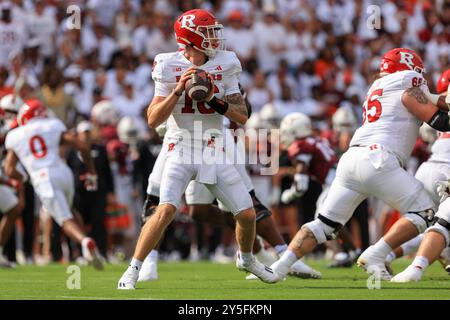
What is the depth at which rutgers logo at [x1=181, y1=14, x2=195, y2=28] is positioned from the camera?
8.36 m

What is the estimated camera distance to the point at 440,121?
8539 millimetres

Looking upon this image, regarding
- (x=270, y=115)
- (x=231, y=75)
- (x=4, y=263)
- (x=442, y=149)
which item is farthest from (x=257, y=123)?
(x=231, y=75)

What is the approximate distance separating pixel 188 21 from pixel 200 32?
14cm

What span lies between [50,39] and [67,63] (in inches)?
19.0

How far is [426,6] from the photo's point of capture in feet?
65.2

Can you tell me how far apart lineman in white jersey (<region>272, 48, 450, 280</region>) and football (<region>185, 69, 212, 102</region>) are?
151 centimetres

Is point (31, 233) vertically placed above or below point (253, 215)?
below

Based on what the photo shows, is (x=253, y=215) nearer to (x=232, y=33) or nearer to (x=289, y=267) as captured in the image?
(x=289, y=267)

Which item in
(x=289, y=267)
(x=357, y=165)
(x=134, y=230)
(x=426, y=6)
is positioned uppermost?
(x=426, y=6)

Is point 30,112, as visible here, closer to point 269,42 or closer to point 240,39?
point 240,39

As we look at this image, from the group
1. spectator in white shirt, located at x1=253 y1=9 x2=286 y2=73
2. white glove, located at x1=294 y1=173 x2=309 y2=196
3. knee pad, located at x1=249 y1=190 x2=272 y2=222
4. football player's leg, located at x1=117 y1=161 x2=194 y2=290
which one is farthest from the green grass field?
spectator in white shirt, located at x1=253 y1=9 x2=286 y2=73

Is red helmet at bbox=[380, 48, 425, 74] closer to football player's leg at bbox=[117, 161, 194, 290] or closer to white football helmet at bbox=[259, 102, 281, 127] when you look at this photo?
football player's leg at bbox=[117, 161, 194, 290]

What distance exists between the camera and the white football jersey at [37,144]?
40.0ft
